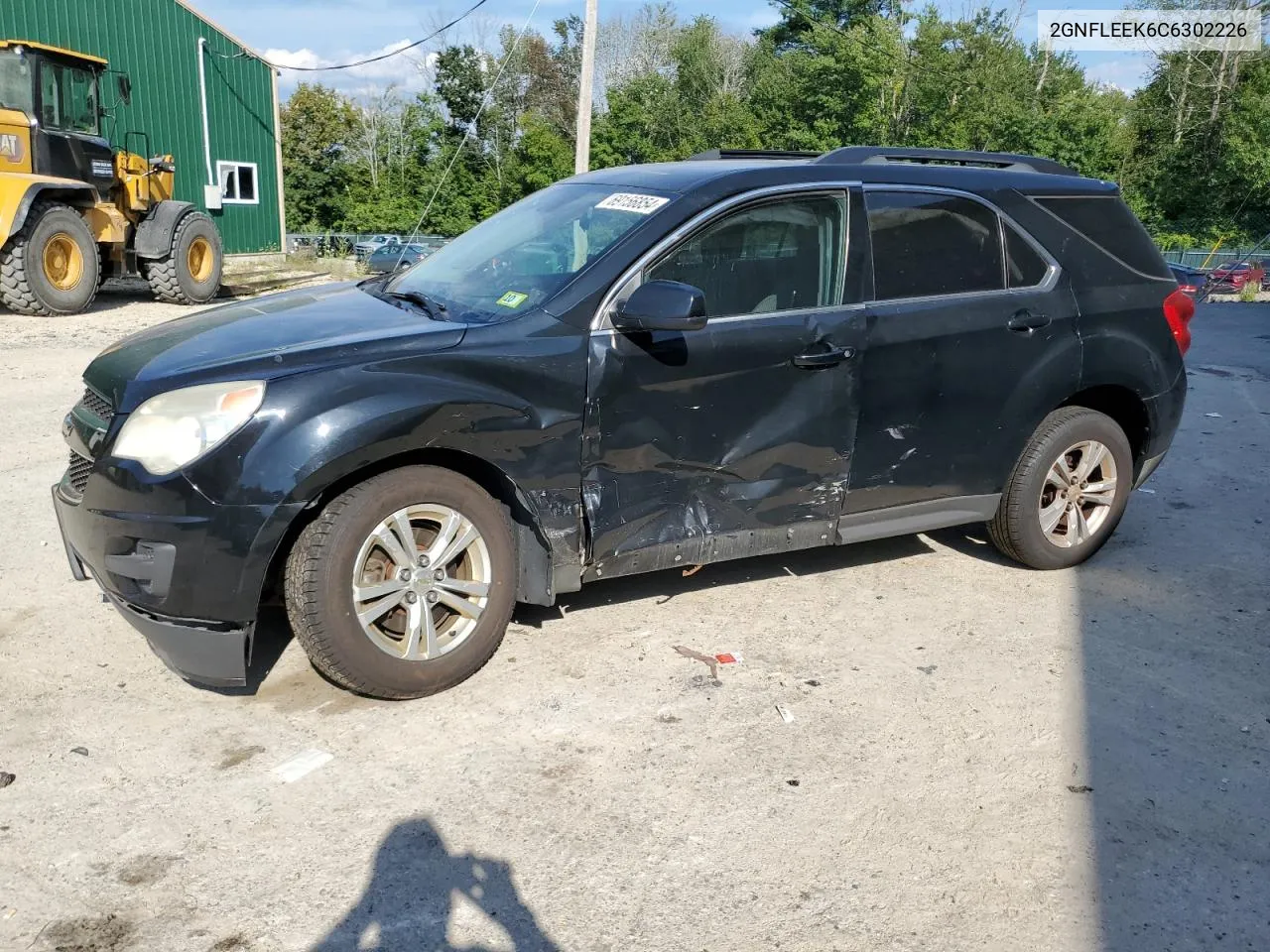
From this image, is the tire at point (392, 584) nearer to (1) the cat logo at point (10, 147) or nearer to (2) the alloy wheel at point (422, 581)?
(2) the alloy wheel at point (422, 581)

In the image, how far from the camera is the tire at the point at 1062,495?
200 inches

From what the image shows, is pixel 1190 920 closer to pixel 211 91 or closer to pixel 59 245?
pixel 59 245

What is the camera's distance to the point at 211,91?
23469 mm

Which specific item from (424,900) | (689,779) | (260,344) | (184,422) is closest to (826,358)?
(689,779)

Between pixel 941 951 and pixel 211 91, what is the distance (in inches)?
972

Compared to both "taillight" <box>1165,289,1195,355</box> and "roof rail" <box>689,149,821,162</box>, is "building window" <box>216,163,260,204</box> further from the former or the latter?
"taillight" <box>1165,289,1195,355</box>

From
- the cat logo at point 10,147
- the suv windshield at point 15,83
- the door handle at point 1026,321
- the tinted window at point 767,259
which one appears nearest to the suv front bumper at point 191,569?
the tinted window at point 767,259

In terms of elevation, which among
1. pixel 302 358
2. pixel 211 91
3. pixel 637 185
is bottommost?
pixel 302 358

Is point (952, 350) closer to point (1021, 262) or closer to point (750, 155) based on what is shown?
point (1021, 262)

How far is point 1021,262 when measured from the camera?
4973mm

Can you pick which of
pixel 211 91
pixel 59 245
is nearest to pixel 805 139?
pixel 211 91

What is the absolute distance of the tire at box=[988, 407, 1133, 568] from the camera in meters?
5.09

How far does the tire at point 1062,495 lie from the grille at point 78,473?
3789 millimetres

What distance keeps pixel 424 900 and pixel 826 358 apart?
2.55m
